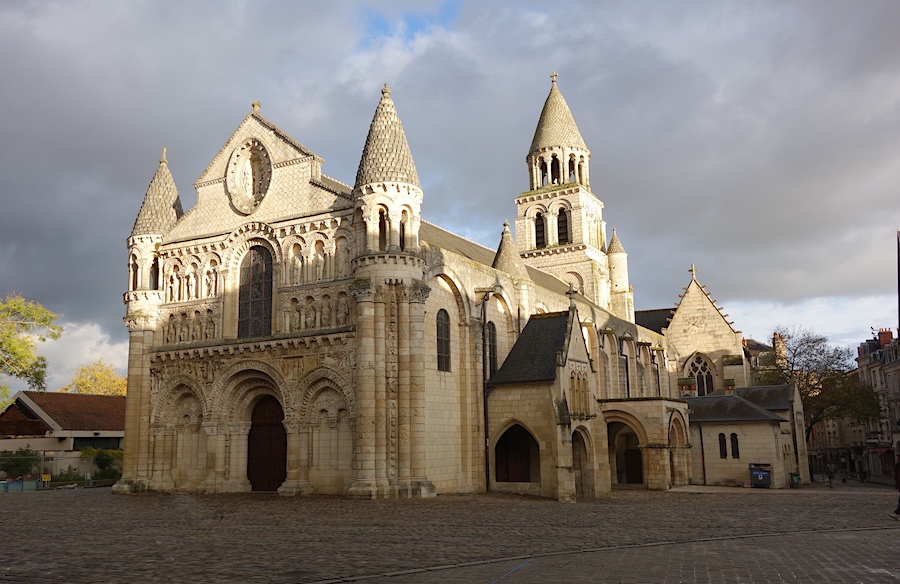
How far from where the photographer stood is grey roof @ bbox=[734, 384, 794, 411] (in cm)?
4384

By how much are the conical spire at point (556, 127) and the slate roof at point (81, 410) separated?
3448cm

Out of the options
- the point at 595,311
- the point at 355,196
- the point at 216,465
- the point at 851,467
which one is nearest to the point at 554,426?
the point at 355,196

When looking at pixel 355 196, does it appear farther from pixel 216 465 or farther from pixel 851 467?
pixel 851 467

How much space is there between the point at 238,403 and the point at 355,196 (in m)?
9.79

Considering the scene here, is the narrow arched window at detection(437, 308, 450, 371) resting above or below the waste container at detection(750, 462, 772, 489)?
above

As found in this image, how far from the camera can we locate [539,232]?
59.7 metres

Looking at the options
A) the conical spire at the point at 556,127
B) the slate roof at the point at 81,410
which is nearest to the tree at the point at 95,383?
the slate roof at the point at 81,410

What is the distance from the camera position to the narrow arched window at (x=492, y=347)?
3403cm

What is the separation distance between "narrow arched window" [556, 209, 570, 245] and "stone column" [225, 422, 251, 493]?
32.8 m

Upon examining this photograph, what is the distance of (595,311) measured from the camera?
148 ft

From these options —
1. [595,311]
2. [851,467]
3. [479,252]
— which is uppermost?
[479,252]

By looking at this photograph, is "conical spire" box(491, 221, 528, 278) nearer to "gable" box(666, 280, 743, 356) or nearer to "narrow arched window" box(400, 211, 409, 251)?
"narrow arched window" box(400, 211, 409, 251)

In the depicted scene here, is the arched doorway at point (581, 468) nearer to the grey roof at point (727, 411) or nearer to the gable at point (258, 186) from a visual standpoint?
the grey roof at point (727, 411)

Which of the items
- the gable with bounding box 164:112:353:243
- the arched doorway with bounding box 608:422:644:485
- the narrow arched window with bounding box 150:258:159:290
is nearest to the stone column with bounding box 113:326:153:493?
the narrow arched window with bounding box 150:258:159:290
